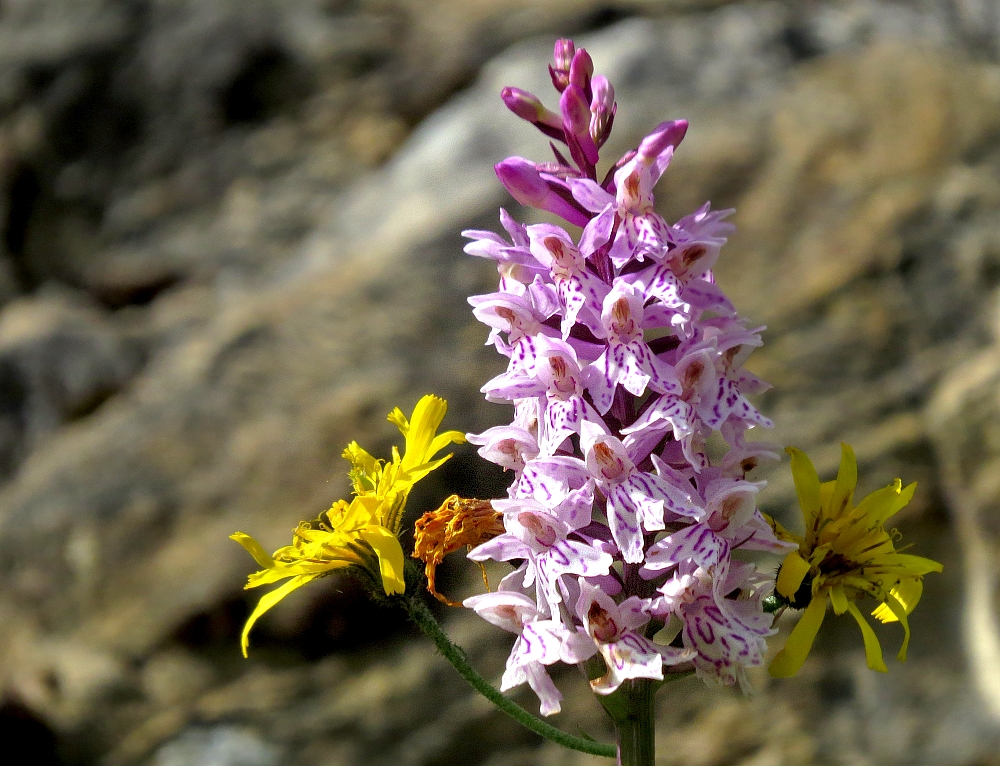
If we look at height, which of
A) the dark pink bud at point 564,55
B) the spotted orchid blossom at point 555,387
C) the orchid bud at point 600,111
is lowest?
the spotted orchid blossom at point 555,387

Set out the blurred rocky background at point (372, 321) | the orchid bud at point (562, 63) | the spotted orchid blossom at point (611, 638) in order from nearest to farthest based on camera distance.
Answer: the spotted orchid blossom at point (611, 638) < the orchid bud at point (562, 63) < the blurred rocky background at point (372, 321)

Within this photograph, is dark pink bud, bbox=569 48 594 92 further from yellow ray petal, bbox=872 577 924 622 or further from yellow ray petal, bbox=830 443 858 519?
yellow ray petal, bbox=872 577 924 622

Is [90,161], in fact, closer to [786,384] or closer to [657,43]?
A: [657,43]

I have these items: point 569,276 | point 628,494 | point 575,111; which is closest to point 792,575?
point 628,494

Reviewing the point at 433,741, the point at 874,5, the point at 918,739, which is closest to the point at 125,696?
→ the point at 433,741

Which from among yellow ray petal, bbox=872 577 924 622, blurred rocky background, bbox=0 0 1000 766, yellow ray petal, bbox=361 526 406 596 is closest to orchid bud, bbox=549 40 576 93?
yellow ray petal, bbox=361 526 406 596

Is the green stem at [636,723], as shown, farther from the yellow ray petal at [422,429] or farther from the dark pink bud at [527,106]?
the dark pink bud at [527,106]

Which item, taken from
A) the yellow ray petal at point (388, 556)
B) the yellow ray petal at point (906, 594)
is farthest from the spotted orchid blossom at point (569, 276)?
the yellow ray petal at point (906, 594)
